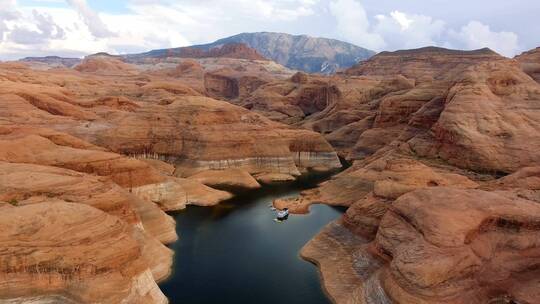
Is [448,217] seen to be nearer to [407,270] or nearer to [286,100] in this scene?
[407,270]

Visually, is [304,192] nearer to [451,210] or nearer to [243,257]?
[243,257]

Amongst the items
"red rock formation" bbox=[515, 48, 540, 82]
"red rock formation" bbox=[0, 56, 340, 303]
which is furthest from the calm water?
"red rock formation" bbox=[515, 48, 540, 82]

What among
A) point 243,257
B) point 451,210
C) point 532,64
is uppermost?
point 532,64

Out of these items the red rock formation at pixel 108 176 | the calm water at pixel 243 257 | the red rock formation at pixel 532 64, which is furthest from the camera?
the red rock formation at pixel 532 64

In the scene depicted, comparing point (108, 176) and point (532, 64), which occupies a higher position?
point (532, 64)

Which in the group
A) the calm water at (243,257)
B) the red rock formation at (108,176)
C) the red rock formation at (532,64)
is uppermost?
the red rock formation at (532,64)

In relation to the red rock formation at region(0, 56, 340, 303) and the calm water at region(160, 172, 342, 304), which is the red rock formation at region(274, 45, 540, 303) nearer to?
the calm water at region(160, 172, 342, 304)

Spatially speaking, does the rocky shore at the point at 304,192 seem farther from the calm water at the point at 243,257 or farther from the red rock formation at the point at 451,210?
the calm water at the point at 243,257

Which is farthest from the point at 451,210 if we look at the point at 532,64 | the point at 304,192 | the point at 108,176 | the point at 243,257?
the point at 532,64

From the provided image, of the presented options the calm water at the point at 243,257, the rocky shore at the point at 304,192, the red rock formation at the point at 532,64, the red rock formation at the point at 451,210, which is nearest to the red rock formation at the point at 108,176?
the rocky shore at the point at 304,192
